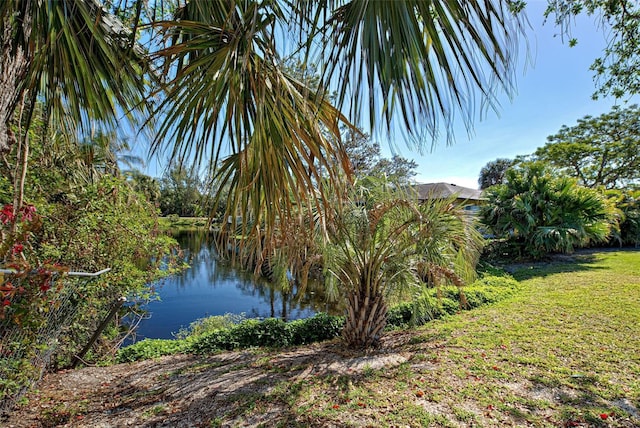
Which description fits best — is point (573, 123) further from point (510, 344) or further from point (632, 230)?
point (510, 344)

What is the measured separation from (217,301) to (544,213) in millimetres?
13067

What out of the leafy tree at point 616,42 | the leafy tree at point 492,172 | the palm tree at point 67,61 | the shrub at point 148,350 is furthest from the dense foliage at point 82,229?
the leafy tree at point 492,172

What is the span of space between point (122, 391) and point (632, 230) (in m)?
21.0

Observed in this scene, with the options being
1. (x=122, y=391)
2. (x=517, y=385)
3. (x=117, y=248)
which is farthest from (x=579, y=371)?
(x=117, y=248)

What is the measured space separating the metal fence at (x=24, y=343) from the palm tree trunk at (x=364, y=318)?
3333 mm

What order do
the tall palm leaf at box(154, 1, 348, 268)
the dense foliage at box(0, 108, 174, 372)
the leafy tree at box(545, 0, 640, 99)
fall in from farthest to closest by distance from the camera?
the dense foliage at box(0, 108, 174, 372), the leafy tree at box(545, 0, 640, 99), the tall palm leaf at box(154, 1, 348, 268)

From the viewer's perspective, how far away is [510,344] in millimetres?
4395

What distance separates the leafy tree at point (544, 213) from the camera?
11219 mm

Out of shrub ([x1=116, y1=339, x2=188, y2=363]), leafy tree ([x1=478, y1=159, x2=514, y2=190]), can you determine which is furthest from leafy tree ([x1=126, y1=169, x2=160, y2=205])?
leafy tree ([x1=478, y1=159, x2=514, y2=190])

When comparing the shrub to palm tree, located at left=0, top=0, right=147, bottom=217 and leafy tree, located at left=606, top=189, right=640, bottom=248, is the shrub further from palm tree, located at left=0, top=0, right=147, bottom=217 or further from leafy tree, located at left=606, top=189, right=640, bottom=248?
leafy tree, located at left=606, top=189, right=640, bottom=248

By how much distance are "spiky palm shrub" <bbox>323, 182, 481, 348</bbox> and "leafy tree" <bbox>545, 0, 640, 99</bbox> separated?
2681mm

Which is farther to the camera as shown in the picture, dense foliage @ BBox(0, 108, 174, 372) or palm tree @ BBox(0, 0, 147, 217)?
dense foliage @ BBox(0, 108, 174, 372)

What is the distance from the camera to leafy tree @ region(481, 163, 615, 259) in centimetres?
1122

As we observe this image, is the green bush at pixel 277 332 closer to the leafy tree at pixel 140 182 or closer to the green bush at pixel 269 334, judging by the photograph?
the green bush at pixel 269 334
